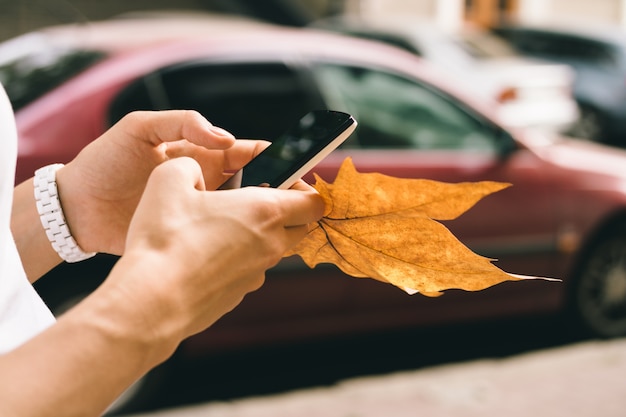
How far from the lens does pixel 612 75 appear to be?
11539 mm

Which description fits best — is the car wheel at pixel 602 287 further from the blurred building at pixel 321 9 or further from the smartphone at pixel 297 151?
the blurred building at pixel 321 9

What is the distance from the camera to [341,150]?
381 cm

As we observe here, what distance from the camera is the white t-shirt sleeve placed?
3.45 feet

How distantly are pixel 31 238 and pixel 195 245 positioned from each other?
558 mm

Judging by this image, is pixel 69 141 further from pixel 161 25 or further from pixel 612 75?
pixel 612 75

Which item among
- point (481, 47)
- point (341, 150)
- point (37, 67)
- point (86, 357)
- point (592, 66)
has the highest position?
point (86, 357)

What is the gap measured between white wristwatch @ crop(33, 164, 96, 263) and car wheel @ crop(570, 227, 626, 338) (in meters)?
3.44

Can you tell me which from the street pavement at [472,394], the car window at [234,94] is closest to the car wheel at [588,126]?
the street pavement at [472,394]

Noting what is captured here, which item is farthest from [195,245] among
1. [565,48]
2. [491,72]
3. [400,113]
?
[565,48]

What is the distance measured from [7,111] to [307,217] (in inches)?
16.0

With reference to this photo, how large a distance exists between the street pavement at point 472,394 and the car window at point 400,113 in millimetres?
1038

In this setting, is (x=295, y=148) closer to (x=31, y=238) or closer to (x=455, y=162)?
(x=31, y=238)

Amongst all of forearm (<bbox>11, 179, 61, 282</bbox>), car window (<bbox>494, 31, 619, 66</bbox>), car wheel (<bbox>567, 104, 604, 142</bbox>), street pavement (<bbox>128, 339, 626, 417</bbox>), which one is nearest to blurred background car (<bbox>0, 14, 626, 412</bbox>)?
street pavement (<bbox>128, 339, 626, 417</bbox>)

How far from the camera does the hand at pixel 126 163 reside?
1.19 metres
